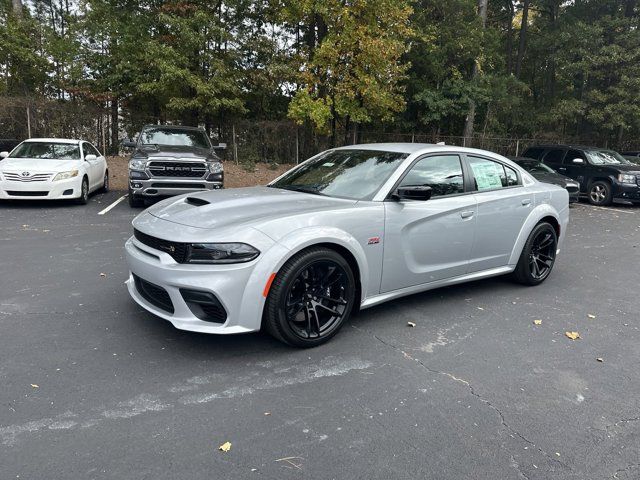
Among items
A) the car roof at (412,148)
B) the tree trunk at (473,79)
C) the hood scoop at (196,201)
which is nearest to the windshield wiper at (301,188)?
the car roof at (412,148)

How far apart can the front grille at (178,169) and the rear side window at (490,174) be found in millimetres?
6367

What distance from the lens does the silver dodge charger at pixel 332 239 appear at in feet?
11.2

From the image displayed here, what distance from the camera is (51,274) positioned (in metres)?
5.43

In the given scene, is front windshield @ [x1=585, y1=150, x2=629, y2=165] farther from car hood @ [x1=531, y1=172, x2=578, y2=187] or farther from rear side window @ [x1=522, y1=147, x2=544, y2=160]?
car hood @ [x1=531, y1=172, x2=578, y2=187]

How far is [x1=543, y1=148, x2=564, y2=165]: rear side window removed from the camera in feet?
48.5

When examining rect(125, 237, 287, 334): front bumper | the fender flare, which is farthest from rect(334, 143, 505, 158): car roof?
rect(125, 237, 287, 334): front bumper

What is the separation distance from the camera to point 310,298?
3.74 meters

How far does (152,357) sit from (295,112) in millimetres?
13121

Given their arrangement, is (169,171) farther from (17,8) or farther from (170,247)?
(17,8)

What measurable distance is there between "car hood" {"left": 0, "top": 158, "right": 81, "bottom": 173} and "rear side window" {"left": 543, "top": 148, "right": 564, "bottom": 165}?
43.0 feet

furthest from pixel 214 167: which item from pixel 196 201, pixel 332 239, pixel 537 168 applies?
pixel 537 168

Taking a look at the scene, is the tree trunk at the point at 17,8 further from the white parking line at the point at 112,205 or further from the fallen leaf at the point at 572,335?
the fallen leaf at the point at 572,335

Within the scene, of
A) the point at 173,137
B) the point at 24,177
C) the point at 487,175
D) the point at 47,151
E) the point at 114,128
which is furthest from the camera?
the point at 114,128

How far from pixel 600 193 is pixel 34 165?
14.7 m
